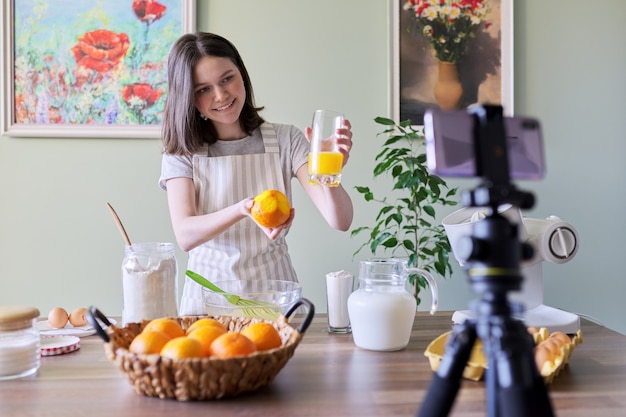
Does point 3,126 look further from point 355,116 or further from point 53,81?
point 355,116

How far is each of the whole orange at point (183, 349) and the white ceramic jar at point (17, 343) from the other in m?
0.30

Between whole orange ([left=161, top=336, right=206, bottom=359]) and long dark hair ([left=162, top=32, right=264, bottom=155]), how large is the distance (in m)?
0.97

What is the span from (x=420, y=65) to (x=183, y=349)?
2142 mm

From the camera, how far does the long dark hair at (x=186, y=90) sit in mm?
1764

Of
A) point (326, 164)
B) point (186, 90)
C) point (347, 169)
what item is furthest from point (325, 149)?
point (347, 169)

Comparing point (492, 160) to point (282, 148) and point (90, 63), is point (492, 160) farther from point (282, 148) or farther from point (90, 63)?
point (90, 63)

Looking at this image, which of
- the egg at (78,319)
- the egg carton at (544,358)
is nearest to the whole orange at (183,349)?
the egg carton at (544,358)

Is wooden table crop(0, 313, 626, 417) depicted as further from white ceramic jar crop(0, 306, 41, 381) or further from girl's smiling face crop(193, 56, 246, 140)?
girl's smiling face crop(193, 56, 246, 140)

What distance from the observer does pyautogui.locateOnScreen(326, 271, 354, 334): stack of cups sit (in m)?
1.42

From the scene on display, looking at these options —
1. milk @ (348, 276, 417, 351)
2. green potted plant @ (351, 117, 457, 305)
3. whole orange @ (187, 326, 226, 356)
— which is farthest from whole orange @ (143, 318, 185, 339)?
green potted plant @ (351, 117, 457, 305)

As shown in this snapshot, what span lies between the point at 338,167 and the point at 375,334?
39cm

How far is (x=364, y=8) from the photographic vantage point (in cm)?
273

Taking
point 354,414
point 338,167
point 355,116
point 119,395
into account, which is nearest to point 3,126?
point 355,116

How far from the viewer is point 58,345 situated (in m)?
1.27
